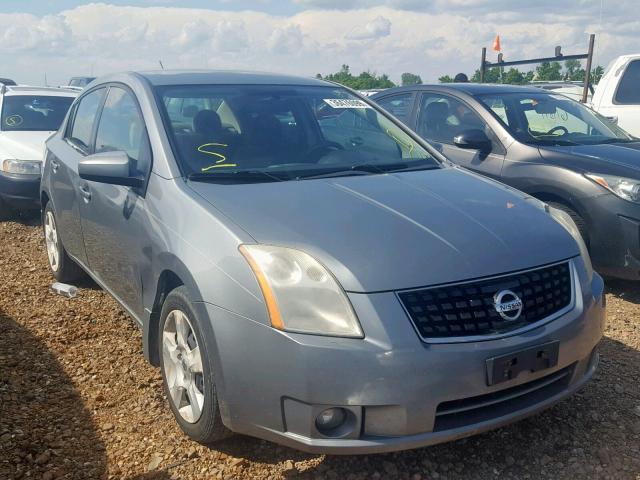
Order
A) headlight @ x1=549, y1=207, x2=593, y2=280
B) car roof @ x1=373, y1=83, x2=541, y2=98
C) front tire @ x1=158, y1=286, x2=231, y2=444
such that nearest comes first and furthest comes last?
front tire @ x1=158, y1=286, x2=231, y2=444
headlight @ x1=549, y1=207, x2=593, y2=280
car roof @ x1=373, y1=83, x2=541, y2=98

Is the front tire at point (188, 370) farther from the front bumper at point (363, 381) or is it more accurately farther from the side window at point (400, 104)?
the side window at point (400, 104)

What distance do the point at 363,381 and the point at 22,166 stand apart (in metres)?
6.18

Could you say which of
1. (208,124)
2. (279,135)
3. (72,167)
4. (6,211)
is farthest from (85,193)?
(6,211)

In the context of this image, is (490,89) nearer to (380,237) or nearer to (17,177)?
(380,237)

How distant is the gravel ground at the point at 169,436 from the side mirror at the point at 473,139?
6.67 ft

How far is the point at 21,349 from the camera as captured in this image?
4008 mm

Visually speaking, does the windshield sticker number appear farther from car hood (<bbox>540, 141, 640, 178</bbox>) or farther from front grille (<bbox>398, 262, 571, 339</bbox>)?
front grille (<bbox>398, 262, 571, 339</bbox>)

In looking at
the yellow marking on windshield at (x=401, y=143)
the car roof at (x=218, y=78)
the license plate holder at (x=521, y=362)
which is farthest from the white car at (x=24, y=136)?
the license plate holder at (x=521, y=362)

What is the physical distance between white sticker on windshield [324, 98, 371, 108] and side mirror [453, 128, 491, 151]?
4.74ft

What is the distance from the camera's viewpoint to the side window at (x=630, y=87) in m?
8.11

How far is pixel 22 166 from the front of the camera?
7.31 m

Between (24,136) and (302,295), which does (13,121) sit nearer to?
(24,136)

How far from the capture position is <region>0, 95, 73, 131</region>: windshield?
8422 millimetres

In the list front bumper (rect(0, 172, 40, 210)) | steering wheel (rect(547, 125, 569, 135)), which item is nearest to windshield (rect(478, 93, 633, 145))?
steering wheel (rect(547, 125, 569, 135))
